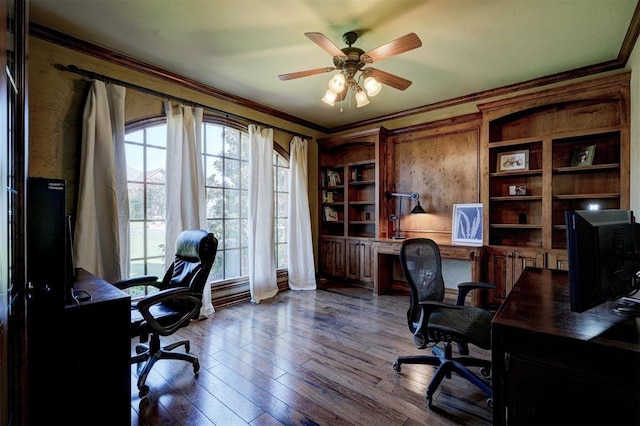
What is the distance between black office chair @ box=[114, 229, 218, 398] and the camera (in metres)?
1.99

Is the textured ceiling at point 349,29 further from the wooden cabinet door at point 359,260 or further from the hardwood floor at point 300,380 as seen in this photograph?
the hardwood floor at point 300,380

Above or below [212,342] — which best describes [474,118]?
above

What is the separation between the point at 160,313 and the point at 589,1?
3.83 meters

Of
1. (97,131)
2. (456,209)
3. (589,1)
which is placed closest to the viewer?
(589,1)

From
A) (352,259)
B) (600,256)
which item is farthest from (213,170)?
(600,256)

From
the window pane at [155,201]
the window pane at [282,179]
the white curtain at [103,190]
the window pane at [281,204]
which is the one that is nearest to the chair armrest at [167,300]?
the white curtain at [103,190]

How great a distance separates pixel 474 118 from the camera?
388cm

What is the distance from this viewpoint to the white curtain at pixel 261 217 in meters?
4.01

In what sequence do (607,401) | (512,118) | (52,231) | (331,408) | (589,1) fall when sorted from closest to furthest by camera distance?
(607,401), (52,231), (331,408), (589,1), (512,118)

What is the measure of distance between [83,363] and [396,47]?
2.65 m

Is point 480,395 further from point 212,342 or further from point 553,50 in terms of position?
point 553,50

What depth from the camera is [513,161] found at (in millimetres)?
3631

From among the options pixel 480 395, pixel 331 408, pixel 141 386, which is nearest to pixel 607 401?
pixel 480 395

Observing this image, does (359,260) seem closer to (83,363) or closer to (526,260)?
(526,260)
